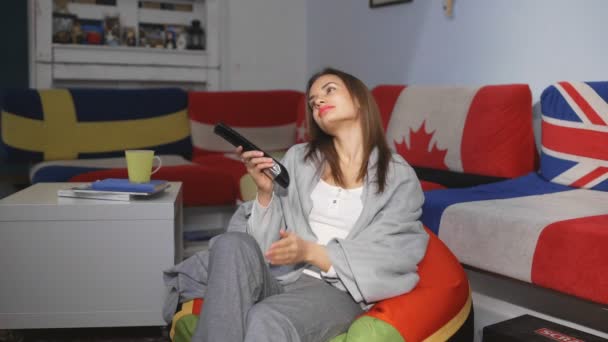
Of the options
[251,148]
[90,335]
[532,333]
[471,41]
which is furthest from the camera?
[471,41]

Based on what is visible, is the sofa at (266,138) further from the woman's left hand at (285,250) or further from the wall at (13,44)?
the wall at (13,44)

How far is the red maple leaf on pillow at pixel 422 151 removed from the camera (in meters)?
2.49

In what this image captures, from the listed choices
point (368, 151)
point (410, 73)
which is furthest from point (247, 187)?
point (368, 151)

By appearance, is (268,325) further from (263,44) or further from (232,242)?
(263,44)

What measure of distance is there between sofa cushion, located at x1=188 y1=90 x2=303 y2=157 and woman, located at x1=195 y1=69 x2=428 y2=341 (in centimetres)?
188

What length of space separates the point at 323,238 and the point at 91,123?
2.13 metres

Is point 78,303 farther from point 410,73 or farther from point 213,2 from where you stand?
point 213,2

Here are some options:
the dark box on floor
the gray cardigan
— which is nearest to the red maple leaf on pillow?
the gray cardigan

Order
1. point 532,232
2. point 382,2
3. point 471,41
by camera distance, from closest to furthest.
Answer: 1. point 532,232
2. point 471,41
3. point 382,2

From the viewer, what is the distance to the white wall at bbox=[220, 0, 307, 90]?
407 centimetres

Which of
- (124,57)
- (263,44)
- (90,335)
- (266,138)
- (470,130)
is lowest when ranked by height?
(90,335)

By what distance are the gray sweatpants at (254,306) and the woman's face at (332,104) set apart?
1.17 feet

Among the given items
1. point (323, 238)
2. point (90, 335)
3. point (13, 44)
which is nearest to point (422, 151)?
point (323, 238)

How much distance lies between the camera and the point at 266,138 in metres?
3.50
